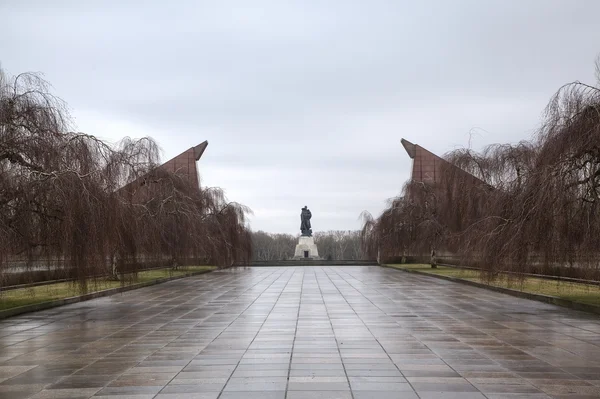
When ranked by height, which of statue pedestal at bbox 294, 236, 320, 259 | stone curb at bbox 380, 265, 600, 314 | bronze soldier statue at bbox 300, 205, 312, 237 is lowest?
stone curb at bbox 380, 265, 600, 314

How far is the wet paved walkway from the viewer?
6602 mm

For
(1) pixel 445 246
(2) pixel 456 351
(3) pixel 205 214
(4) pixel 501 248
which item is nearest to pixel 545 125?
(4) pixel 501 248

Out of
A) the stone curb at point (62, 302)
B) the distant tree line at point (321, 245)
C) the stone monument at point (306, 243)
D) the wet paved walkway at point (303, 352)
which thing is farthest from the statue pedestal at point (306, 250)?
the wet paved walkway at point (303, 352)

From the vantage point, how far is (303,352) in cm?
876

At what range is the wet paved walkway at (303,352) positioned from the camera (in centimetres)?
660

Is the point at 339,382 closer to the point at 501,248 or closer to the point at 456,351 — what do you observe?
the point at 456,351

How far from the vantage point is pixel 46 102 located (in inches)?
567

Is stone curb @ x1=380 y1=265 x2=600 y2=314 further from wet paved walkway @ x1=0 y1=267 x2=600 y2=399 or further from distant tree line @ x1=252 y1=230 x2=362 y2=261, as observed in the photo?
distant tree line @ x1=252 y1=230 x2=362 y2=261

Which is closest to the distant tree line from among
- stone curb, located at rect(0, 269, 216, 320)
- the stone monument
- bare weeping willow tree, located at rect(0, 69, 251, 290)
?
the stone monument

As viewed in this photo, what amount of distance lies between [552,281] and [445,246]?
13537mm

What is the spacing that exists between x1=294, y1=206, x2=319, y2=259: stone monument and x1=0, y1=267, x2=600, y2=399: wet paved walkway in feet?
171

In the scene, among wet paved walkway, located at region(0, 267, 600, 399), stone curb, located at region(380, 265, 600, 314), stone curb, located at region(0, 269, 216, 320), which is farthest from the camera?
stone curb, located at region(380, 265, 600, 314)

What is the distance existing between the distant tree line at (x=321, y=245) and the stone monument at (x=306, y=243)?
99.6ft

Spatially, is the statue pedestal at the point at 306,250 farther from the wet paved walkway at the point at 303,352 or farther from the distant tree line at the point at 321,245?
the wet paved walkway at the point at 303,352
